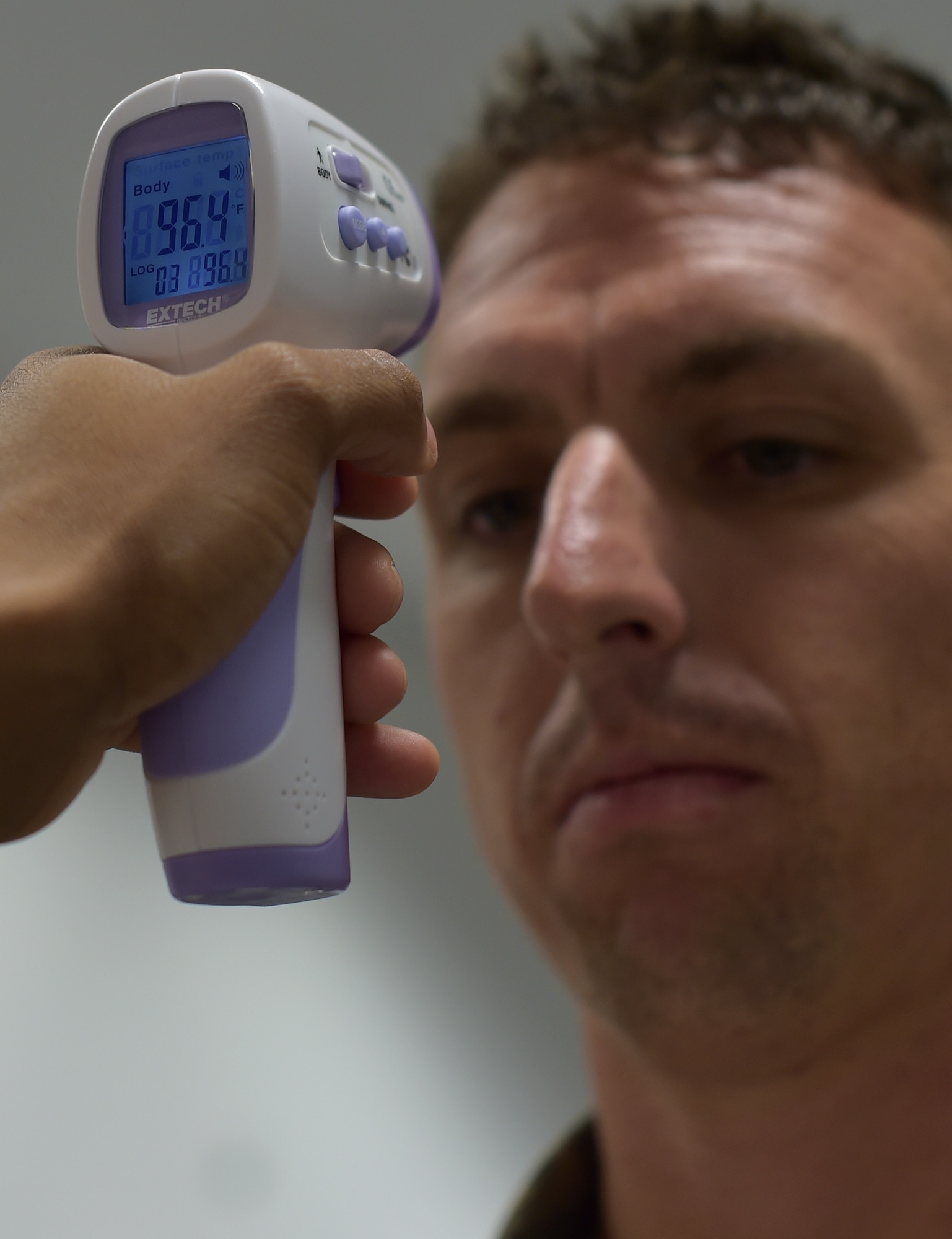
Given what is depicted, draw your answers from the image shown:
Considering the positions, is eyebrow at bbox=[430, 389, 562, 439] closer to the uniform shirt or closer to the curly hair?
the curly hair

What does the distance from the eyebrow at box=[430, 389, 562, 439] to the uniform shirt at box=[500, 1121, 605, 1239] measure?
0.79 m

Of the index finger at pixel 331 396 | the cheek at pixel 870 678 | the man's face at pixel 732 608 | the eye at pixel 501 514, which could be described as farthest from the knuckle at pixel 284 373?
the eye at pixel 501 514

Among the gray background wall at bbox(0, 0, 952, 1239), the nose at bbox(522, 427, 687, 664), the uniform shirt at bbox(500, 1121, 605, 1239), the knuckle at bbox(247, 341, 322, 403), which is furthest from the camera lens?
the uniform shirt at bbox(500, 1121, 605, 1239)

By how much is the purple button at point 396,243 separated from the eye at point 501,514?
47 cm

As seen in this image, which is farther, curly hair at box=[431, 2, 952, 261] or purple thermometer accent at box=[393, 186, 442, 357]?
curly hair at box=[431, 2, 952, 261]

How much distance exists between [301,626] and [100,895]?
0.93 metres

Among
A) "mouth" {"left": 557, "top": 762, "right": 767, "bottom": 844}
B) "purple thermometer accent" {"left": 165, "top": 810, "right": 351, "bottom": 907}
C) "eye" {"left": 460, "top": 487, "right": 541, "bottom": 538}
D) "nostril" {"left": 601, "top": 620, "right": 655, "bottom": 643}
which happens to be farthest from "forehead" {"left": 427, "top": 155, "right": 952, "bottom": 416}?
"purple thermometer accent" {"left": 165, "top": 810, "right": 351, "bottom": 907}

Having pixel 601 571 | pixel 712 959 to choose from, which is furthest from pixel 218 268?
pixel 712 959

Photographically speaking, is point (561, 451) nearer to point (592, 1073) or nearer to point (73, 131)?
point (73, 131)

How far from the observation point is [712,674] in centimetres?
81

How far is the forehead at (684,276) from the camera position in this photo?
89cm

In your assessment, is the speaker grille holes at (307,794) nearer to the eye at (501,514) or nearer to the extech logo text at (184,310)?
the extech logo text at (184,310)

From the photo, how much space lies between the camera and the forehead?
2.91 feet

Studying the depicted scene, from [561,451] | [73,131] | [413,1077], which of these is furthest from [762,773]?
[413,1077]
